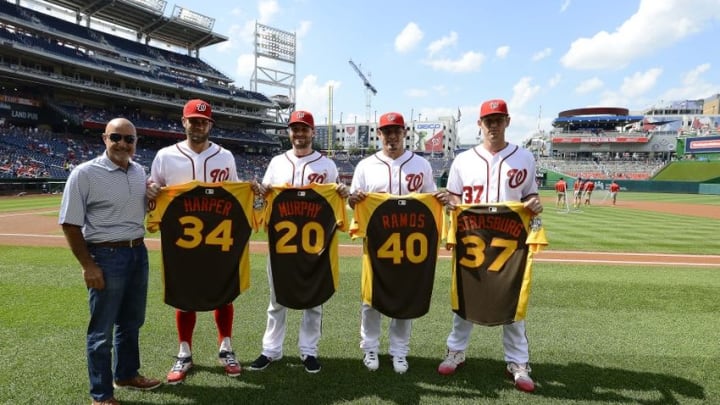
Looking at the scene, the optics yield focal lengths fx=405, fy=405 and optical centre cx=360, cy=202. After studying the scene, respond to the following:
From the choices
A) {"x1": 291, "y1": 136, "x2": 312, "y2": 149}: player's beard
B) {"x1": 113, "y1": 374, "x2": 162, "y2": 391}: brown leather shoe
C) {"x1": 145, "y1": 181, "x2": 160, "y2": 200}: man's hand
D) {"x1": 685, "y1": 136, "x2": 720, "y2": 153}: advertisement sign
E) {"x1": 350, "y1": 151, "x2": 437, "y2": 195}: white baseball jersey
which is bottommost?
{"x1": 113, "y1": 374, "x2": 162, "y2": 391}: brown leather shoe

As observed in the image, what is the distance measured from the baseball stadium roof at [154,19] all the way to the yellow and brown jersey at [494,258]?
50.9 m

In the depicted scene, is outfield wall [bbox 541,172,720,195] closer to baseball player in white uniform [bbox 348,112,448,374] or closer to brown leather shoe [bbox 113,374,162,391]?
baseball player in white uniform [bbox 348,112,448,374]

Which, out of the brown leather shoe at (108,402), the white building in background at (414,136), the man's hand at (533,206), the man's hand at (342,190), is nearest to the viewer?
the brown leather shoe at (108,402)

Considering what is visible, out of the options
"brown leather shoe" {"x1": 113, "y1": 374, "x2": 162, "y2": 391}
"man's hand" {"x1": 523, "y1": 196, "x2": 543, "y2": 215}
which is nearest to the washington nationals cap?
"man's hand" {"x1": 523, "y1": 196, "x2": 543, "y2": 215}

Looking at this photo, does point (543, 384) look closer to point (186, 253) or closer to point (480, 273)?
point (480, 273)

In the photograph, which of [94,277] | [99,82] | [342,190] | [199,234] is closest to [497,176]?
[342,190]

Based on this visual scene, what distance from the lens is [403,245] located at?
4008mm

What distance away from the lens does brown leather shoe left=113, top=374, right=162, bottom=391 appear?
3482 millimetres

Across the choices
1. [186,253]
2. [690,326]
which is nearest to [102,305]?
[186,253]

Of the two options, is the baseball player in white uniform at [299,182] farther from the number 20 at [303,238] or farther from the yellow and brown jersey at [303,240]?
the number 20 at [303,238]

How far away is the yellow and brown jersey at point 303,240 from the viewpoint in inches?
156

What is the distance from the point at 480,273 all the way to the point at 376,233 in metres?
1.06

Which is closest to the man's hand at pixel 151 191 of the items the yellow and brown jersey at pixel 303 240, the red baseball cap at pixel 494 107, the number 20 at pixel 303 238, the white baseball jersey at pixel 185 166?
the white baseball jersey at pixel 185 166

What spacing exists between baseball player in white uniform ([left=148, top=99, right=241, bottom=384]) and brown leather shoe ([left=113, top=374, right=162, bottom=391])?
26 centimetres
